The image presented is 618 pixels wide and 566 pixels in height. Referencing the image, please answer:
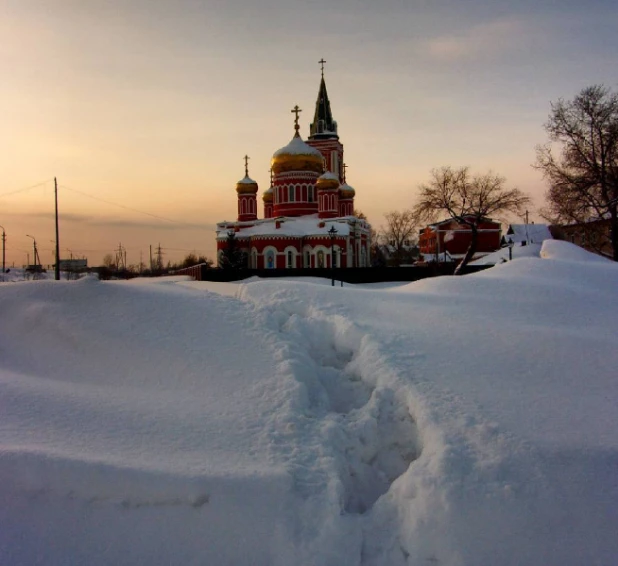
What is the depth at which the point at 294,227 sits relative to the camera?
117 feet

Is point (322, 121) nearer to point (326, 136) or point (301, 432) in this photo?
point (326, 136)

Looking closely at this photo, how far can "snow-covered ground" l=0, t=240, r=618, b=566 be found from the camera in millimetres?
3742

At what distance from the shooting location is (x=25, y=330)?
664cm

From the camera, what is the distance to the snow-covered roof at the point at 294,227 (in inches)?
1362

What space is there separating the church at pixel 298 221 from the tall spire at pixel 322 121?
7469 mm

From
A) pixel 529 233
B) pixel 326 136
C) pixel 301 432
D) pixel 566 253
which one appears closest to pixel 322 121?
pixel 326 136

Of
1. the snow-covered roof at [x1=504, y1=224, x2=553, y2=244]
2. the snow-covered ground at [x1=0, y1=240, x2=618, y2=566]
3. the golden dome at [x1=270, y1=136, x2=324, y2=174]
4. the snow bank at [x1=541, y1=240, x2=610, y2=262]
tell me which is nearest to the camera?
the snow-covered ground at [x1=0, y1=240, x2=618, y2=566]

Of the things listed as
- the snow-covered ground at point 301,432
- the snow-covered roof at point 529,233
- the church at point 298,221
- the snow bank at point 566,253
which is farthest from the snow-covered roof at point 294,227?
the snow-covered ground at point 301,432

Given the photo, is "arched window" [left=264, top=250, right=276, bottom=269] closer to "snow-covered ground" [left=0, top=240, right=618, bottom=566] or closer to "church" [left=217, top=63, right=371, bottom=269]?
"church" [left=217, top=63, right=371, bottom=269]

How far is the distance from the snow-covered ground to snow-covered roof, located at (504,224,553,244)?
144 ft

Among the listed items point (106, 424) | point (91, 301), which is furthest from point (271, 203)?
point (106, 424)

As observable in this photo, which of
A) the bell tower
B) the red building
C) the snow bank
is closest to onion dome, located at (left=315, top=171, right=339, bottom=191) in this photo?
the bell tower

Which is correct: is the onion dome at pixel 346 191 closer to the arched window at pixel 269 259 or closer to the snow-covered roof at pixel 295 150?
the snow-covered roof at pixel 295 150

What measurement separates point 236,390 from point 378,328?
2266 millimetres
